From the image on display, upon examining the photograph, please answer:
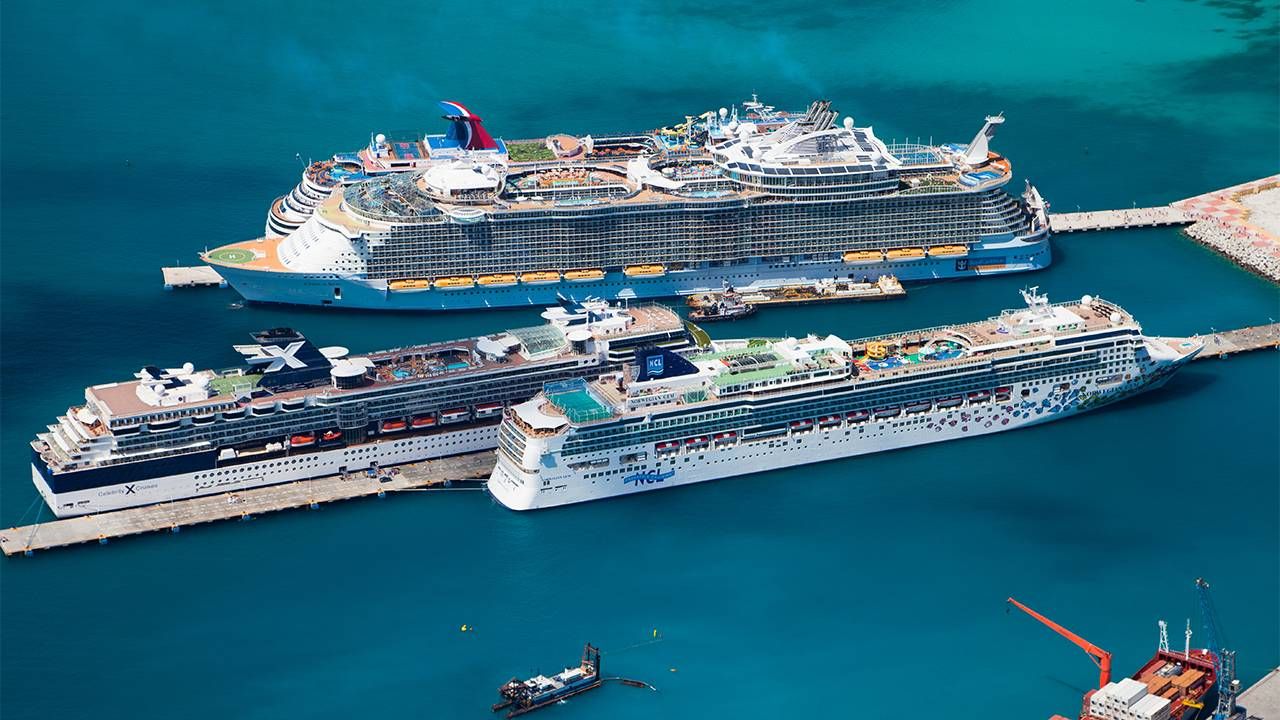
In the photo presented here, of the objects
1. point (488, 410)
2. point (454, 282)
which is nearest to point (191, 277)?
point (454, 282)

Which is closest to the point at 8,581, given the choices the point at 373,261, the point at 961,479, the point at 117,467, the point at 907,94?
the point at 117,467

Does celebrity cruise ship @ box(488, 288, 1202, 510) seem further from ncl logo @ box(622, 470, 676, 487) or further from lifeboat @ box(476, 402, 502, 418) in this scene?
lifeboat @ box(476, 402, 502, 418)

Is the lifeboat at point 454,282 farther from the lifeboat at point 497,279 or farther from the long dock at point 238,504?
the long dock at point 238,504

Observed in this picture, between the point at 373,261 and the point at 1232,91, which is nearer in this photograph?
the point at 373,261

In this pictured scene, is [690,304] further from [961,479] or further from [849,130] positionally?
[961,479]

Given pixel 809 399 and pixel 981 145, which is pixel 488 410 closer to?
pixel 809 399

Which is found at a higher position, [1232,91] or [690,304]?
[1232,91]
